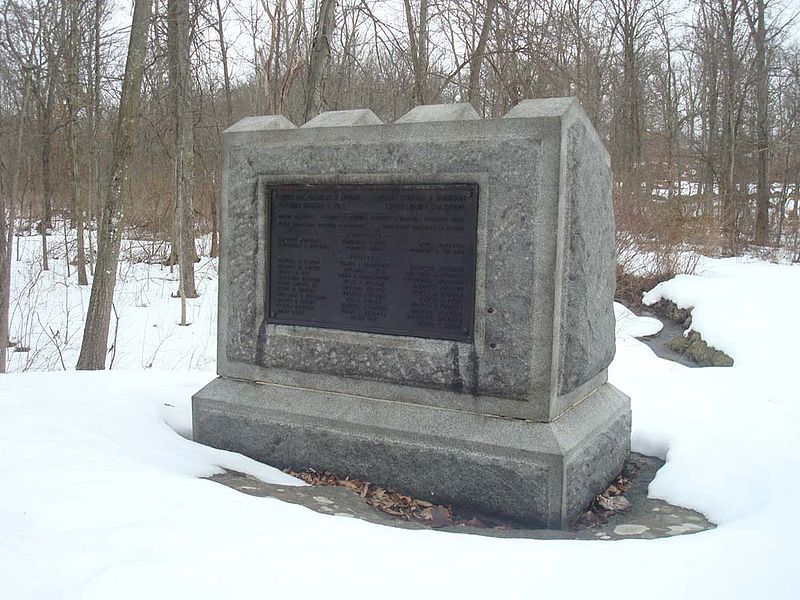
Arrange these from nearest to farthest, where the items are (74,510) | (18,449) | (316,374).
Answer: (74,510)
(18,449)
(316,374)

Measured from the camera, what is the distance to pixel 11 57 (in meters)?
7.55

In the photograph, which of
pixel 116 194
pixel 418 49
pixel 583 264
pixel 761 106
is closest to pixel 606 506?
pixel 583 264

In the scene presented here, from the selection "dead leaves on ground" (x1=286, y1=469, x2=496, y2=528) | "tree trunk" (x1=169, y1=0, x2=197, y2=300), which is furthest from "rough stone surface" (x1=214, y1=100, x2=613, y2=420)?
"tree trunk" (x1=169, y1=0, x2=197, y2=300)

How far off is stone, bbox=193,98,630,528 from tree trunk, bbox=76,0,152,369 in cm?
296

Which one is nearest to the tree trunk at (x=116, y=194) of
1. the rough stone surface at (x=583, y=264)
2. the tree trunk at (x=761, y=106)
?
the rough stone surface at (x=583, y=264)

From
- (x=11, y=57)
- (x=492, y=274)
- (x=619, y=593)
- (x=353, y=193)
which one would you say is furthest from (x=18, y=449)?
(x=11, y=57)

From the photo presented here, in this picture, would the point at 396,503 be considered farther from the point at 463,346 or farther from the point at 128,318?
the point at 128,318

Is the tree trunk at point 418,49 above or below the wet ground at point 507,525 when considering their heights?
above

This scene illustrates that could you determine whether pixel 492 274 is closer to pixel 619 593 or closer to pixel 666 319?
pixel 619 593

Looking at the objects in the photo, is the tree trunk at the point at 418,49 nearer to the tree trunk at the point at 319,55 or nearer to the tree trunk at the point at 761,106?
the tree trunk at the point at 319,55

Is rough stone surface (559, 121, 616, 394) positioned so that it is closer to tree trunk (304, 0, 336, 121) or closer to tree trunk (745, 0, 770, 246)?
tree trunk (304, 0, 336, 121)

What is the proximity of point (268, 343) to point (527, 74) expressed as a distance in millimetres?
4398

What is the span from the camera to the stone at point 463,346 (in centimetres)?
296

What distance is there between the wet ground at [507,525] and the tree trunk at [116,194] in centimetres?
377
